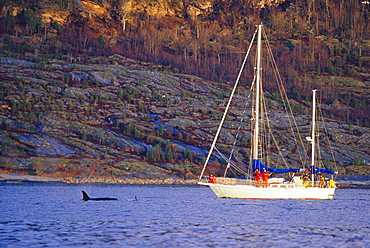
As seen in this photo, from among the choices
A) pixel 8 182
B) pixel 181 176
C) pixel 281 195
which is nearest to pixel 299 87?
pixel 181 176

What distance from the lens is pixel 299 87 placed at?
612 feet

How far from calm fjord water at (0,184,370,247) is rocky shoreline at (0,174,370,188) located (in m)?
49.3

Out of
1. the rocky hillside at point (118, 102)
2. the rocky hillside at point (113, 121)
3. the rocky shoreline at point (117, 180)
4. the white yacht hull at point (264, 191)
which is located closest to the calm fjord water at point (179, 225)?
the white yacht hull at point (264, 191)

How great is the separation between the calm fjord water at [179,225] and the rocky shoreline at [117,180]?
49336mm

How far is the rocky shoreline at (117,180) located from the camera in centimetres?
10494

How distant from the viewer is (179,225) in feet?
127

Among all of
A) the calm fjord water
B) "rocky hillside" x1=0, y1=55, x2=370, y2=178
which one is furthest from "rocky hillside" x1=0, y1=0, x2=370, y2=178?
the calm fjord water

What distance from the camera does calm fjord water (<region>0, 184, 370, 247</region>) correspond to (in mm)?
30656

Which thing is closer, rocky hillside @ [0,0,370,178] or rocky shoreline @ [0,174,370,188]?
rocky shoreline @ [0,174,370,188]

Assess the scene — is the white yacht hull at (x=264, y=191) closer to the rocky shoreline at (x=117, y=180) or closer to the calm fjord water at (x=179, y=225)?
the calm fjord water at (x=179, y=225)

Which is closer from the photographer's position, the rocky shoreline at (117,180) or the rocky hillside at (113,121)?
the rocky shoreline at (117,180)

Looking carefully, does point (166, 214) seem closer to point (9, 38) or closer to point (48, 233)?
point (48, 233)

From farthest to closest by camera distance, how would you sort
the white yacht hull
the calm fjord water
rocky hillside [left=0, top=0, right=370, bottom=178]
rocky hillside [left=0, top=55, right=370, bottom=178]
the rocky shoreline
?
1. rocky hillside [left=0, top=0, right=370, bottom=178]
2. rocky hillside [left=0, top=55, right=370, bottom=178]
3. the rocky shoreline
4. the white yacht hull
5. the calm fjord water

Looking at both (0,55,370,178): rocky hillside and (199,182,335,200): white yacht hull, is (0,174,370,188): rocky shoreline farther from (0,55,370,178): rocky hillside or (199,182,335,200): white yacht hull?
(199,182,335,200): white yacht hull
